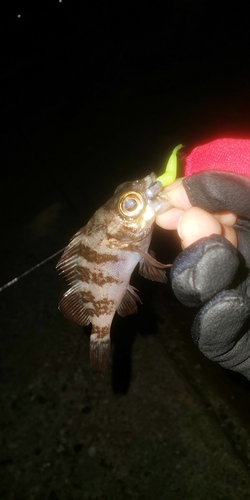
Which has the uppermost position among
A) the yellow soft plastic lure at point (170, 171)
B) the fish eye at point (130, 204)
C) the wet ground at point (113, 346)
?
the yellow soft plastic lure at point (170, 171)

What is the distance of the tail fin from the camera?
8.30 ft

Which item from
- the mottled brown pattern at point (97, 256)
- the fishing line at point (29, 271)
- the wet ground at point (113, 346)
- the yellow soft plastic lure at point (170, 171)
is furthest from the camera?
the fishing line at point (29, 271)

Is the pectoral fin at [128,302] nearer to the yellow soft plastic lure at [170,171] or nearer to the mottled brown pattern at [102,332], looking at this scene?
the mottled brown pattern at [102,332]

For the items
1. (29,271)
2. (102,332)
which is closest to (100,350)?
(102,332)

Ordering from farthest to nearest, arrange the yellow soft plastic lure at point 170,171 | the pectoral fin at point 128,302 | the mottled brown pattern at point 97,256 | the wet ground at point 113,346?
the wet ground at point 113,346 → the pectoral fin at point 128,302 → the mottled brown pattern at point 97,256 → the yellow soft plastic lure at point 170,171

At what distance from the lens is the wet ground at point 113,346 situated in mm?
3008

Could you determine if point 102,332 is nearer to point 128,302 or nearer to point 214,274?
point 128,302

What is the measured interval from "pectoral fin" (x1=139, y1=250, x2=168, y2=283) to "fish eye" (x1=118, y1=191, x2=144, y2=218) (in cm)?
34

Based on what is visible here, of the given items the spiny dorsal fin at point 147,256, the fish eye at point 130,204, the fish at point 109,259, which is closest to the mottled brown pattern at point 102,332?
the fish at point 109,259

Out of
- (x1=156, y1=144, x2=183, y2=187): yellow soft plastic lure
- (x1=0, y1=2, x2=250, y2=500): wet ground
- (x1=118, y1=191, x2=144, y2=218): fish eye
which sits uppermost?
(x1=156, y1=144, x2=183, y2=187): yellow soft plastic lure

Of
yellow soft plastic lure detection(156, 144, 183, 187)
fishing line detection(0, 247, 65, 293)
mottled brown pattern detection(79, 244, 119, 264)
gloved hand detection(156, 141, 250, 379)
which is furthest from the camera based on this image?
fishing line detection(0, 247, 65, 293)

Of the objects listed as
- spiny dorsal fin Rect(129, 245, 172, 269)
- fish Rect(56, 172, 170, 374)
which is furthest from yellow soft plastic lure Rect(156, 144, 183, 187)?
spiny dorsal fin Rect(129, 245, 172, 269)

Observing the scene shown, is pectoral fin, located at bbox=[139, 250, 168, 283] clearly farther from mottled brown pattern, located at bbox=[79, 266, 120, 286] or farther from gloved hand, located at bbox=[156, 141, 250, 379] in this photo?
gloved hand, located at bbox=[156, 141, 250, 379]

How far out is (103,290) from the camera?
2486 millimetres
